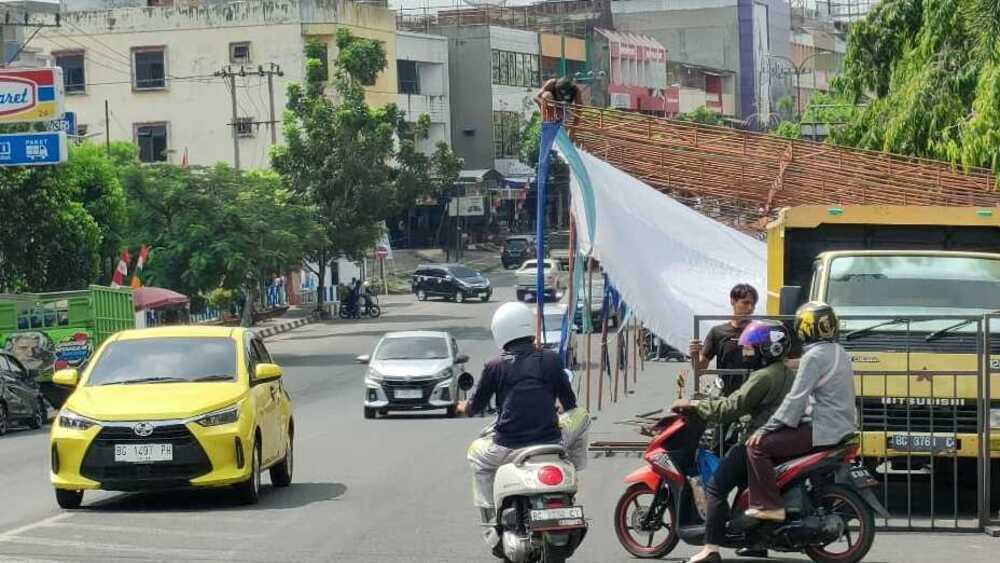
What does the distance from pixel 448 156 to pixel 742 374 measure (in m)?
62.3

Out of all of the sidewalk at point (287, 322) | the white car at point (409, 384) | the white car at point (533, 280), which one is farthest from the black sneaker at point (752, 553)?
the white car at point (533, 280)

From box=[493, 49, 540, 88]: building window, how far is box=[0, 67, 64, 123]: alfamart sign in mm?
60097

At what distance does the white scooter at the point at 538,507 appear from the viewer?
9.67 m

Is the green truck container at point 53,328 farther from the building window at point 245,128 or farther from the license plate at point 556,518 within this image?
the building window at point 245,128

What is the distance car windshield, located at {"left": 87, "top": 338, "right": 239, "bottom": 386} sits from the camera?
15.8m

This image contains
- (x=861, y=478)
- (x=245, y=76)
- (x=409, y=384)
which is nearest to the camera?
(x=861, y=478)

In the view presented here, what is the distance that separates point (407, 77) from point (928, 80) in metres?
69.2

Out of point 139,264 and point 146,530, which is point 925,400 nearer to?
point 146,530

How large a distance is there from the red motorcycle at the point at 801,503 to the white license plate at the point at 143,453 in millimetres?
4940

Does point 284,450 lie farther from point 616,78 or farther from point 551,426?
point 616,78

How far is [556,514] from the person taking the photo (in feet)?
31.7

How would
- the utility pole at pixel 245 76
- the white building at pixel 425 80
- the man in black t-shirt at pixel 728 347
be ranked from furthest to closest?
the white building at pixel 425 80, the utility pole at pixel 245 76, the man in black t-shirt at pixel 728 347

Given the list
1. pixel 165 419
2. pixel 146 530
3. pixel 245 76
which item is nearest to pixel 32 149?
pixel 165 419

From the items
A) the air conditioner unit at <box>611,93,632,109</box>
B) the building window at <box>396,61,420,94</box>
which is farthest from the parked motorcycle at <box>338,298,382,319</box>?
the air conditioner unit at <box>611,93,632,109</box>
